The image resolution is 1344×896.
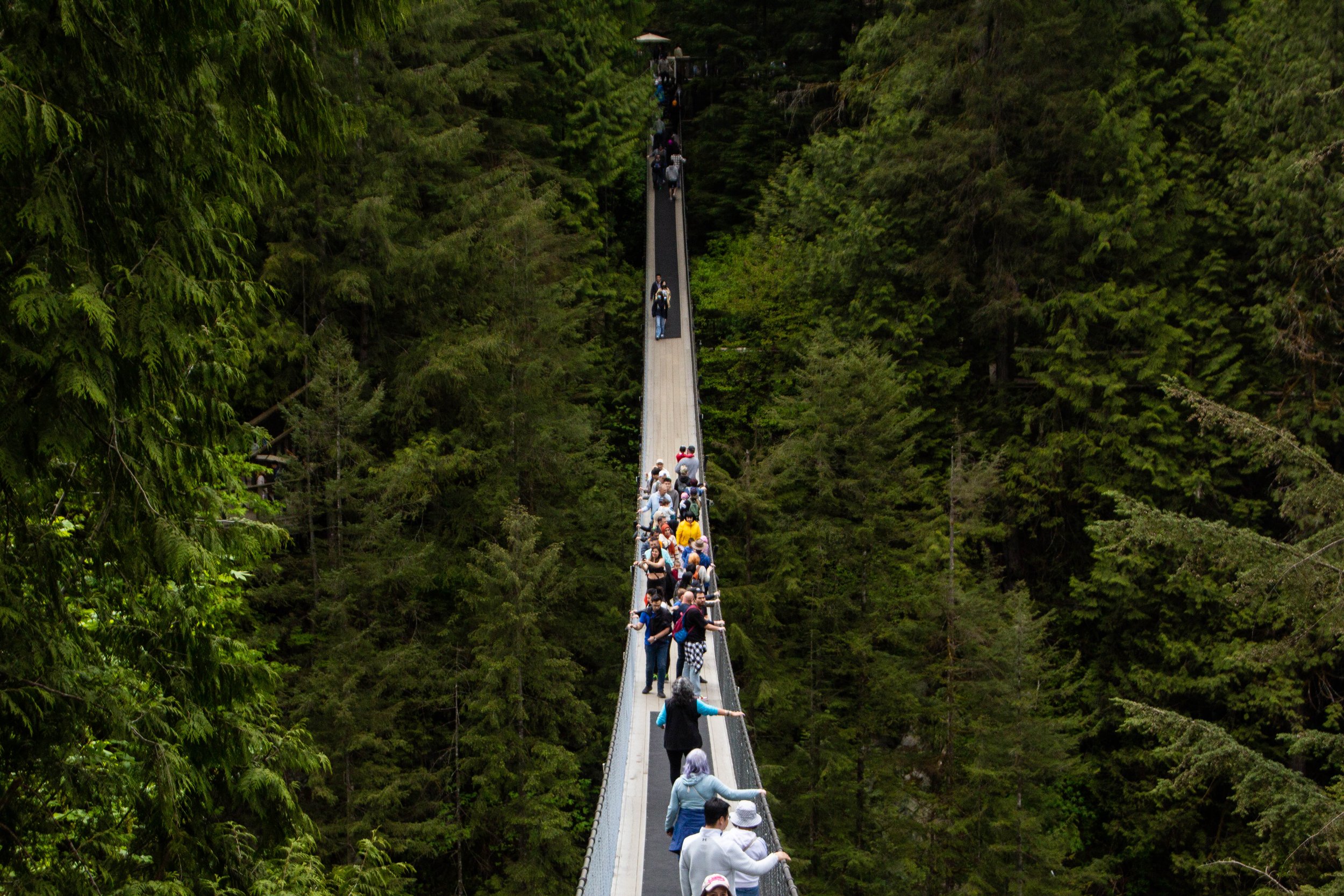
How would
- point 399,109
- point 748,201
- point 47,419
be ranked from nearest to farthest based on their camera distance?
1. point 47,419
2. point 399,109
3. point 748,201

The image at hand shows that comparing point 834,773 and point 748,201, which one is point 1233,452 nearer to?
point 834,773

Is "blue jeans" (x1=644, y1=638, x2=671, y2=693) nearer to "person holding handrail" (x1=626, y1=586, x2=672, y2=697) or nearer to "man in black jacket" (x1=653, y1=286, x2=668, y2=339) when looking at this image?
"person holding handrail" (x1=626, y1=586, x2=672, y2=697)

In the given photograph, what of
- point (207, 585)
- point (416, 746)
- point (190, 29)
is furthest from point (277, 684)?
point (416, 746)

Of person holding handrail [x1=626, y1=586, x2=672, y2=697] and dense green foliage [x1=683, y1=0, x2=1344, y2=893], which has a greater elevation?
dense green foliage [x1=683, y1=0, x2=1344, y2=893]

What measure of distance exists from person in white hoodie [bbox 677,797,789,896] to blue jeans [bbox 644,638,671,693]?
15.9 feet

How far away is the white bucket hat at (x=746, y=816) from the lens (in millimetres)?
5305

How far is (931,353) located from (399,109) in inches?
423

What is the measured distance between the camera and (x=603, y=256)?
27.6m

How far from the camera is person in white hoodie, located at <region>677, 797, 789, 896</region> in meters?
4.96

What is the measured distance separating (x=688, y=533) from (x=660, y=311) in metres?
11.7

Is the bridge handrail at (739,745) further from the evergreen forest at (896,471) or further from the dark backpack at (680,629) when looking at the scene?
the evergreen forest at (896,471)

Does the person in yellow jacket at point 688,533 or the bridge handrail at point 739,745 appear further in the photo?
the person in yellow jacket at point 688,533

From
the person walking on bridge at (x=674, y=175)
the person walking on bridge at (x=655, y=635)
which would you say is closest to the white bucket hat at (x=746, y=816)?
the person walking on bridge at (x=655, y=635)

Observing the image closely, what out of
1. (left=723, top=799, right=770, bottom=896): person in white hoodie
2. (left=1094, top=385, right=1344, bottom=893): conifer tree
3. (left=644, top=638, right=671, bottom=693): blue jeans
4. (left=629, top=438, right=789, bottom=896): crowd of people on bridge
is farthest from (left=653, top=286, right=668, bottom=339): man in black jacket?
(left=723, top=799, right=770, bottom=896): person in white hoodie
